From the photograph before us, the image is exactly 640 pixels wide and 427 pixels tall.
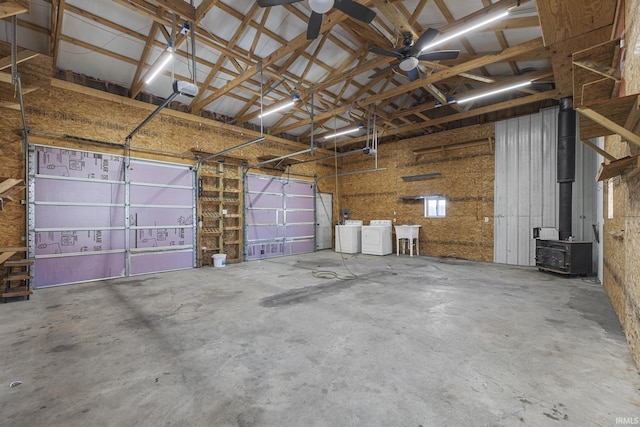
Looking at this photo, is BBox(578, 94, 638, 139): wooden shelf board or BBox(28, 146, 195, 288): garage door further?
BBox(28, 146, 195, 288): garage door

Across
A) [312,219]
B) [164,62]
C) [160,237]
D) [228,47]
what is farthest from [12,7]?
[312,219]

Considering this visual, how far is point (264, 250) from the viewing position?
9273 mm

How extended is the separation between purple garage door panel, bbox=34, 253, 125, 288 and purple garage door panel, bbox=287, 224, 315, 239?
522 cm

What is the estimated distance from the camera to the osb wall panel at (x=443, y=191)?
8.27m

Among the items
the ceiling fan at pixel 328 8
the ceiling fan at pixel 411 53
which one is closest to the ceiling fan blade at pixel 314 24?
the ceiling fan at pixel 328 8

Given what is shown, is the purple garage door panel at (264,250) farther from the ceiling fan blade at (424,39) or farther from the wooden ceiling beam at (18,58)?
the ceiling fan blade at (424,39)

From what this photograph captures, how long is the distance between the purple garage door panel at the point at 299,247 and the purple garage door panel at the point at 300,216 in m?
0.83

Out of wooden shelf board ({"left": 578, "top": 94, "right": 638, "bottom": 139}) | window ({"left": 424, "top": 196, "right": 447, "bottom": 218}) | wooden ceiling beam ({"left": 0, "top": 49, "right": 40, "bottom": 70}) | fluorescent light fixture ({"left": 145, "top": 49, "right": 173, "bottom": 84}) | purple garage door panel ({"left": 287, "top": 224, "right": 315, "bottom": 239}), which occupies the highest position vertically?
fluorescent light fixture ({"left": 145, "top": 49, "right": 173, "bottom": 84})

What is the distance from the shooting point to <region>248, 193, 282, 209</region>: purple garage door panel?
29.6 feet

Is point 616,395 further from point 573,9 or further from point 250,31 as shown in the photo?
point 250,31

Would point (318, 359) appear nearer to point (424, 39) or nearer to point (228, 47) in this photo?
point (424, 39)

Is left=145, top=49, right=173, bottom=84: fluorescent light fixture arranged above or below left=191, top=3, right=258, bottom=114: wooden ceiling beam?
below

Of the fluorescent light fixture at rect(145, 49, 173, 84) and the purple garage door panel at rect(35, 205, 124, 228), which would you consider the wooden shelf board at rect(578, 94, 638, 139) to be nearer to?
the fluorescent light fixture at rect(145, 49, 173, 84)

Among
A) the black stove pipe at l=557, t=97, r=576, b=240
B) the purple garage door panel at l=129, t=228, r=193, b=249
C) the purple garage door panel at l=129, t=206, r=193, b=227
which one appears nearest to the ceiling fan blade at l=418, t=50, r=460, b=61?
the black stove pipe at l=557, t=97, r=576, b=240
